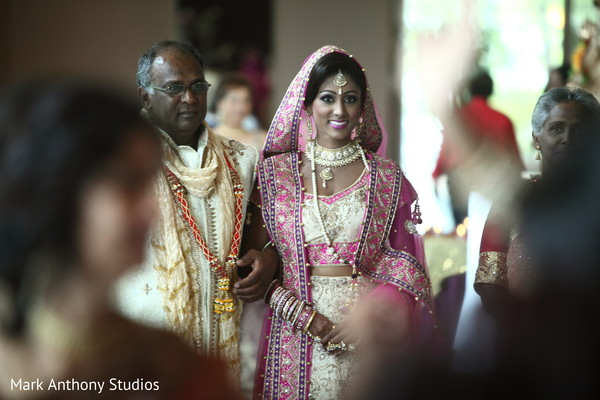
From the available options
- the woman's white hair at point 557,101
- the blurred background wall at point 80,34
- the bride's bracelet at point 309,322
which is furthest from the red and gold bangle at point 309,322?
the blurred background wall at point 80,34

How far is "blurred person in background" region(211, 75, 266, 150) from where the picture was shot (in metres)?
6.80

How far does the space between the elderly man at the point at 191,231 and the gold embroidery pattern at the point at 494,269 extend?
2.63 feet

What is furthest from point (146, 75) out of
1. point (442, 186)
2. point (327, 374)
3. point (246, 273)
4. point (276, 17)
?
point (276, 17)

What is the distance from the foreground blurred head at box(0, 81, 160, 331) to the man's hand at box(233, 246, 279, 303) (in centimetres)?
155

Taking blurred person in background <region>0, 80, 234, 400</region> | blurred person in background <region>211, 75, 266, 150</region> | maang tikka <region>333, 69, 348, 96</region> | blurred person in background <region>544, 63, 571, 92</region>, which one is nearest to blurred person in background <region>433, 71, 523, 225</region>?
blurred person in background <region>544, 63, 571, 92</region>

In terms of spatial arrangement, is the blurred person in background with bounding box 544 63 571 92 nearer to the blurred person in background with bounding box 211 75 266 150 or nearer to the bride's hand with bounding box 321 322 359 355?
the blurred person in background with bounding box 211 75 266 150

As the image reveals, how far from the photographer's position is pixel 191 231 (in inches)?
119

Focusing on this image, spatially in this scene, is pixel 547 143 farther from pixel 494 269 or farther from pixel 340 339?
pixel 340 339

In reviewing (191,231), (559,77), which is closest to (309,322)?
(191,231)

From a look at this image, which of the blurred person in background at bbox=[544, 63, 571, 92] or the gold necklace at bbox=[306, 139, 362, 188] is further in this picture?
the blurred person in background at bbox=[544, 63, 571, 92]

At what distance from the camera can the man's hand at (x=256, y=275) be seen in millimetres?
3062

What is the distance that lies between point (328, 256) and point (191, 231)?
0.53m

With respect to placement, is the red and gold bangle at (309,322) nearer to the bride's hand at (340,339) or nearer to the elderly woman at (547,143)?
the bride's hand at (340,339)

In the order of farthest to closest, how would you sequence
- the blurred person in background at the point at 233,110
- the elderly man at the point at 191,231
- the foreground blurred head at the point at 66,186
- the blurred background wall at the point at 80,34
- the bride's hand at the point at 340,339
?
the blurred background wall at the point at 80,34
the blurred person in background at the point at 233,110
the bride's hand at the point at 340,339
the elderly man at the point at 191,231
the foreground blurred head at the point at 66,186
